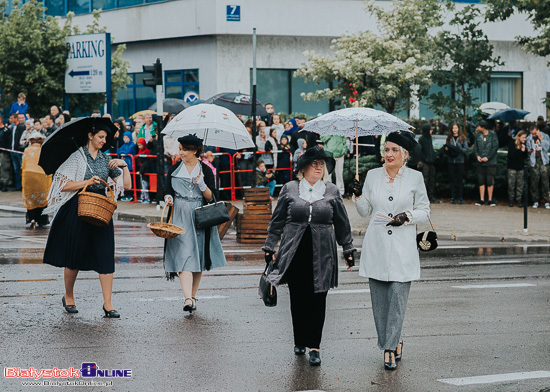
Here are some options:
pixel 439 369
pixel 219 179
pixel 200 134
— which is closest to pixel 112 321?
pixel 439 369

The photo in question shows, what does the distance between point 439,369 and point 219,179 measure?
16.5 m

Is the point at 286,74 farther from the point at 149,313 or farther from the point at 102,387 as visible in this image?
the point at 102,387

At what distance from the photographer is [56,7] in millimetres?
45312

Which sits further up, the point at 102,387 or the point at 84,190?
the point at 84,190

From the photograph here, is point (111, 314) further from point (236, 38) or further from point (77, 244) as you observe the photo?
point (236, 38)

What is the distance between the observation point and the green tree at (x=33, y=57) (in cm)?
3178

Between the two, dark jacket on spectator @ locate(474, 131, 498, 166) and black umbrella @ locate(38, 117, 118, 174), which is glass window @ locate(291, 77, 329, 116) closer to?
dark jacket on spectator @ locate(474, 131, 498, 166)

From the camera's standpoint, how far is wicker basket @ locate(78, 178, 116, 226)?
34.4ft

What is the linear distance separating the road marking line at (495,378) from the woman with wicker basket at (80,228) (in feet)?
12.7

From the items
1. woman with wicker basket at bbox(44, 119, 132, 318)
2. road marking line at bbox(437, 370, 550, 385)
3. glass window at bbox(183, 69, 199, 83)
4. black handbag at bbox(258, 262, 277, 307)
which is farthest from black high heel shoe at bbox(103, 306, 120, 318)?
glass window at bbox(183, 69, 199, 83)

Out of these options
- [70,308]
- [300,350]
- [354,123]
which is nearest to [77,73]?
[354,123]

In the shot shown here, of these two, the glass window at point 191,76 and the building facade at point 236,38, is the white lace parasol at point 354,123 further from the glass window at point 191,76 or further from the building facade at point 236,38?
the glass window at point 191,76

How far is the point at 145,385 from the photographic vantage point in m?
7.84

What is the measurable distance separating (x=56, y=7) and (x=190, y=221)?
36.0 m
